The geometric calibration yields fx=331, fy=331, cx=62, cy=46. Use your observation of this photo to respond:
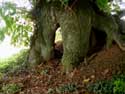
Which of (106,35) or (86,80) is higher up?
(106,35)

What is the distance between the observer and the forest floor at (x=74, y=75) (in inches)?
349

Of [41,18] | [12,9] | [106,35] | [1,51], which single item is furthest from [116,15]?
[1,51]

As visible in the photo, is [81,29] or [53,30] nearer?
[81,29]

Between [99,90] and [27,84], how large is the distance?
2.55 metres

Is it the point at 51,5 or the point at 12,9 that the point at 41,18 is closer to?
the point at 51,5

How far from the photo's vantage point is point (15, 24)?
34.3 feet

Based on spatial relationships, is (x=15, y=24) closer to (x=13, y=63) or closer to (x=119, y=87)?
(x=13, y=63)

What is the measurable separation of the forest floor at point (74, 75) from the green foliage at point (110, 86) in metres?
0.25

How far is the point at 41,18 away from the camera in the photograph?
10922 mm

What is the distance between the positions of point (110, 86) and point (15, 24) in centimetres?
388

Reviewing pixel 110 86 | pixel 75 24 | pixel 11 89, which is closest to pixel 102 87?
pixel 110 86

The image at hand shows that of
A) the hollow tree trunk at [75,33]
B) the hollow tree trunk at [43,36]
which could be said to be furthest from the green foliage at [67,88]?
the hollow tree trunk at [43,36]

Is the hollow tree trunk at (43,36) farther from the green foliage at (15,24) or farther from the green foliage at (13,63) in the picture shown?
the green foliage at (13,63)

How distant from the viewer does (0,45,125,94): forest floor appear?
888cm
